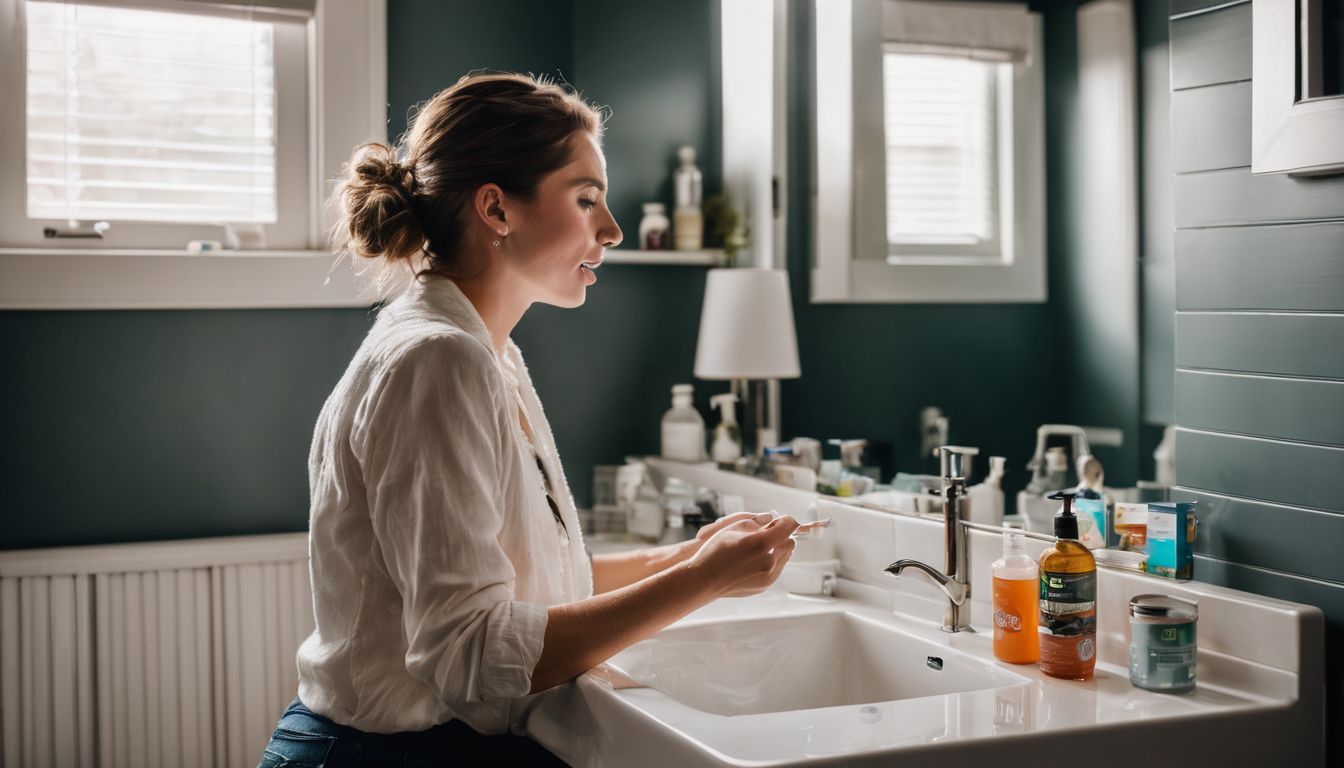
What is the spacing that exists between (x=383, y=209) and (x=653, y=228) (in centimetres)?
119

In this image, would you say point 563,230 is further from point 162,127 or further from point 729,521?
point 162,127

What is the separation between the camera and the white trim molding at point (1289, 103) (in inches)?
47.3

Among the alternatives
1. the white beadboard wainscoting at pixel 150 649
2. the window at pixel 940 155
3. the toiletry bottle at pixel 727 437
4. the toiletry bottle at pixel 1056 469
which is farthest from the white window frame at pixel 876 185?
the white beadboard wainscoting at pixel 150 649

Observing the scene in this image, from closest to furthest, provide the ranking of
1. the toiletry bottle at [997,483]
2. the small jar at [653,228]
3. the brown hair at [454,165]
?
the brown hair at [454,165], the toiletry bottle at [997,483], the small jar at [653,228]

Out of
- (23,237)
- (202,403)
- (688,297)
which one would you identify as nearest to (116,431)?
(202,403)

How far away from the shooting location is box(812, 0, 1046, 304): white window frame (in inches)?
66.2

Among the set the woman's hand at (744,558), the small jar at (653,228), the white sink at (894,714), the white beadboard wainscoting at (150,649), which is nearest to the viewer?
the white sink at (894,714)

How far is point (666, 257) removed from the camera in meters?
2.56

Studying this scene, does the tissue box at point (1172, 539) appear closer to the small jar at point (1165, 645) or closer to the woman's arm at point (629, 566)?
the small jar at point (1165, 645)

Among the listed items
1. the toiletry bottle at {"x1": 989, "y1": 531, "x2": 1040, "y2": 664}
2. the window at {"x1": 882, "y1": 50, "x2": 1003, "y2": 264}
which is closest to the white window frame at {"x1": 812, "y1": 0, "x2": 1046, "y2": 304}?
the window at {"x1": 882, "y1": 50, "x2": 1003, "y2": 264}

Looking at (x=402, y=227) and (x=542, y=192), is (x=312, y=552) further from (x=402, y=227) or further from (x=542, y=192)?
(x=542, y=192)

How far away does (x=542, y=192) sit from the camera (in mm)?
1445

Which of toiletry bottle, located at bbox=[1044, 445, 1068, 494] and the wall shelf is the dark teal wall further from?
toiletry bottle, located at bbox=[1044, 445, 1068, 494]

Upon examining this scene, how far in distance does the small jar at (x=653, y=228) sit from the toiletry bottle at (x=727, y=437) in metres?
0.36
